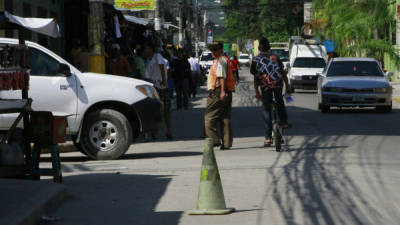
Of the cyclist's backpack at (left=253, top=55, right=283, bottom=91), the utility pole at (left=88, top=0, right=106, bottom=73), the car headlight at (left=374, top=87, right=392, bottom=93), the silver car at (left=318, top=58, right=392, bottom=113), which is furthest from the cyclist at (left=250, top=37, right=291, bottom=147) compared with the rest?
the car headlight at (left=374, top=87, right=392, bottom=93)

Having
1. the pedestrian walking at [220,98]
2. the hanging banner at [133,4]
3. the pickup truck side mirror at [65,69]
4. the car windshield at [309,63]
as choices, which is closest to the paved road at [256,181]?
the pedestrian walking at [220,98]

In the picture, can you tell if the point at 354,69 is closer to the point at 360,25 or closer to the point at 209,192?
the point at 209,192

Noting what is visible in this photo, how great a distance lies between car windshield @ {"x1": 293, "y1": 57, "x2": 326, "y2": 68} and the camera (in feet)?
125

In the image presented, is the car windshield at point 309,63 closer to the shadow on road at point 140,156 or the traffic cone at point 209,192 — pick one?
the shadow on road at point 140,156

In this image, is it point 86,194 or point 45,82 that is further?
point 45,82

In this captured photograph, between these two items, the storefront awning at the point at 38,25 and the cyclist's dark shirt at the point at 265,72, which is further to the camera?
the cyclist's dark shirt at the point at 265,72

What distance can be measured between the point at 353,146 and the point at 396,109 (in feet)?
36.6

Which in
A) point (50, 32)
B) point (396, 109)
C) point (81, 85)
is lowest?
point (396, 109)

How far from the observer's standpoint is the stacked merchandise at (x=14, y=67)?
9336mm

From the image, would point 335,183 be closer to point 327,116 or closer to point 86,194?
point 86,194

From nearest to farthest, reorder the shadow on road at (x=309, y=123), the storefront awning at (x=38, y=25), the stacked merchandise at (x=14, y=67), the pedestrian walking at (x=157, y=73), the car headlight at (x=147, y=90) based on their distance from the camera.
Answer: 1. the stacked merchandise at (x=14, y=67)
2. the storefront awning at (x=38, y=25)
3. the car headlight at (x=147, y=90)
4. the pedestrian walking at (x=157, y=73)
5. the shadow on road at (x=309, y=123)

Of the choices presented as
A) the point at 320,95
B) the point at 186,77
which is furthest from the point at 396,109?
the point at 186,77

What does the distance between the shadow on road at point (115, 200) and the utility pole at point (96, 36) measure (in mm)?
5277

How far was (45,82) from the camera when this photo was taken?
43.9 ft
